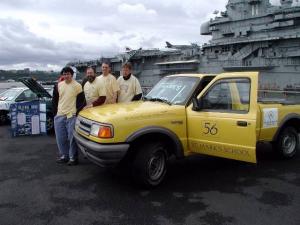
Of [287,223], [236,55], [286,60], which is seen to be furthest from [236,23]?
[287,223]

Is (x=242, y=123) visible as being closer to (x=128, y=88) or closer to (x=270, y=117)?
(x=270, y=117)

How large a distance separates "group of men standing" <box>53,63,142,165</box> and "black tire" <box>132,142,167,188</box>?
1.92 meters

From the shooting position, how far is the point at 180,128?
5.22 m

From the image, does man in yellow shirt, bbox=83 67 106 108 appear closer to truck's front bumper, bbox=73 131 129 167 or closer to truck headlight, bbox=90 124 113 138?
truck headlight, bbox=90 124 113 138

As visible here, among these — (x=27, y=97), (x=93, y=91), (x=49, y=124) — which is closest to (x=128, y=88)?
(x=93, y=91)

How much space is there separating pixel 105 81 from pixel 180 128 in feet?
7.06

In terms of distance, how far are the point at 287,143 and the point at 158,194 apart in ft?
11.5

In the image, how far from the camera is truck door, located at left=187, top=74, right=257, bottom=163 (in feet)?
15.9

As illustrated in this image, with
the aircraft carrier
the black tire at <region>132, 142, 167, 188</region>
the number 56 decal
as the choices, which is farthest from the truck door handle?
the aircraft carrier

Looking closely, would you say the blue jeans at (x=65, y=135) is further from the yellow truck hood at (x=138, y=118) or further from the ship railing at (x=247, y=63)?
the ship railing at (x=247, y=63)

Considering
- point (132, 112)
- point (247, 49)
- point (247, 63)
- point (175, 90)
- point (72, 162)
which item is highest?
point (247, 49)

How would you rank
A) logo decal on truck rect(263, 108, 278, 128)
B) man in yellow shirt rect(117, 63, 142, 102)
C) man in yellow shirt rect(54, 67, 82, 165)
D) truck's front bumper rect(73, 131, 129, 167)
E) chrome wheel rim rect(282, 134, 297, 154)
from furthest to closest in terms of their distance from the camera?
man in yellow shirt rect(117, 63, 142, 102)
chrome wheel rim rect(282, 134, 297, 154)
man in yellow shirt rect(54, 67, 82, 165)
logo decal on truck rect(263, 108, 278, 128)
truck's front bumper rect(73, 131, 129, 167)

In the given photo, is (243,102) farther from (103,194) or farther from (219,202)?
(103,194)

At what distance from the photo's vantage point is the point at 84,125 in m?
5.23
